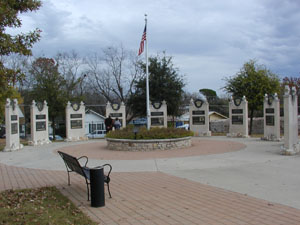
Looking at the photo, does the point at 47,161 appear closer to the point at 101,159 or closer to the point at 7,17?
the point at 101,159

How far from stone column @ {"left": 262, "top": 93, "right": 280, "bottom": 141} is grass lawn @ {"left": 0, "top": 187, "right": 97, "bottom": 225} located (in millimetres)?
15209

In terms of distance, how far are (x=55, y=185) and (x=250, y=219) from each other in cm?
513

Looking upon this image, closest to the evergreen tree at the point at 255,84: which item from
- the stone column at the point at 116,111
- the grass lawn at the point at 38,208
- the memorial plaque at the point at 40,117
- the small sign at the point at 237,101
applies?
the small sign at the point at 237,101

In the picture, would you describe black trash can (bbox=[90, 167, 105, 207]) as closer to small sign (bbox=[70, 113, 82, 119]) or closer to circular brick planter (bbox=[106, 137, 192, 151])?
circular brick planter (bbox=[106, 137, 192, 151])

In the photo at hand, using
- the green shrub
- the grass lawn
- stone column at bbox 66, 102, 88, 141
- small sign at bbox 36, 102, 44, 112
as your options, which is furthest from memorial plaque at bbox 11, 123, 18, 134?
the grass lawn

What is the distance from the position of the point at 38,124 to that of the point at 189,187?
1594cm

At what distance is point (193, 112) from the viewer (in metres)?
24.3

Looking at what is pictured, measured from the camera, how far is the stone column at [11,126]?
56.5 ft

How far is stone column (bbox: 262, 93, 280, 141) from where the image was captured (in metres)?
18.8

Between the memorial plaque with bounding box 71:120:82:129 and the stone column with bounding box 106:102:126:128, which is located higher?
the stone column with bounding box 106:102:126:128

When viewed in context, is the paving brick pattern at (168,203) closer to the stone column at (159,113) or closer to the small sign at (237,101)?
the small sign at (237,101)

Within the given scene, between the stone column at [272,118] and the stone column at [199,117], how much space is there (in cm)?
530

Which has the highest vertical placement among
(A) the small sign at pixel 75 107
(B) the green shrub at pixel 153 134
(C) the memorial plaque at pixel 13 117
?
(A) the small sign at pixel 75 107

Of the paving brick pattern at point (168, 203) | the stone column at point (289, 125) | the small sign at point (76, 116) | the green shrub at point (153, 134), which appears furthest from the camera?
the small sign at point (76, 116)
